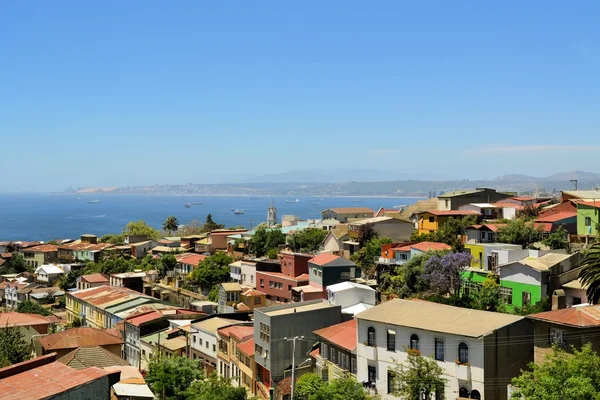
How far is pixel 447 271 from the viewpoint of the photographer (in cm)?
3678

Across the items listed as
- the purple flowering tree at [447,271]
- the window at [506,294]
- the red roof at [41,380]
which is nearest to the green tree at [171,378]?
the red roof at [41,380]

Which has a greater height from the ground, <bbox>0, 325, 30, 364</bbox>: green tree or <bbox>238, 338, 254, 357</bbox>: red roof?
<bbox>0, 325, 30, 364</bbox>: green tree

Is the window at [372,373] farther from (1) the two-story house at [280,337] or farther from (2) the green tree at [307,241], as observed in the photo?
(2) the green tree at [307,241]

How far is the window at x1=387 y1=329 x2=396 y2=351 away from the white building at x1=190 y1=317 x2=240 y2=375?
13122 mm

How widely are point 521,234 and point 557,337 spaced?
63.2 feet

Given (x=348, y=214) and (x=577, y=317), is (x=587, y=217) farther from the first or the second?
(x=348, y=214)

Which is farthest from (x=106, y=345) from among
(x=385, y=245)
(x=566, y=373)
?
(x=566, y=373)

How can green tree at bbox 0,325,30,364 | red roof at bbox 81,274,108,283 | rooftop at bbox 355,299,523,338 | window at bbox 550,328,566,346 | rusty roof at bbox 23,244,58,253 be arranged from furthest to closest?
1. rusty roof at bbox 23,244,58,253
2. red roof at bbox 81,274,108,283
3. green tree at bbox 0,325,30,364
4. rooftop at bbox 355,299,523,338
5. window at bbox 550,328,566,346

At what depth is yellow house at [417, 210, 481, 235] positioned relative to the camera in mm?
51759

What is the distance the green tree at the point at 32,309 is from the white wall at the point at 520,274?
42275mm

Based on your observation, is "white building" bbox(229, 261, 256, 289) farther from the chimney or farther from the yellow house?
the chimney

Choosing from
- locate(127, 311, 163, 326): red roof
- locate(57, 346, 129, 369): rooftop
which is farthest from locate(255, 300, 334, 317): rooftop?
locate(127, 311, 163, 326): red roof

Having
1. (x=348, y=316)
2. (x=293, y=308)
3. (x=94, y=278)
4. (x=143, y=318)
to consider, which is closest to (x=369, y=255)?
(x=348, y=316)

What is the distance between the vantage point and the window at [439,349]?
25.8 m
